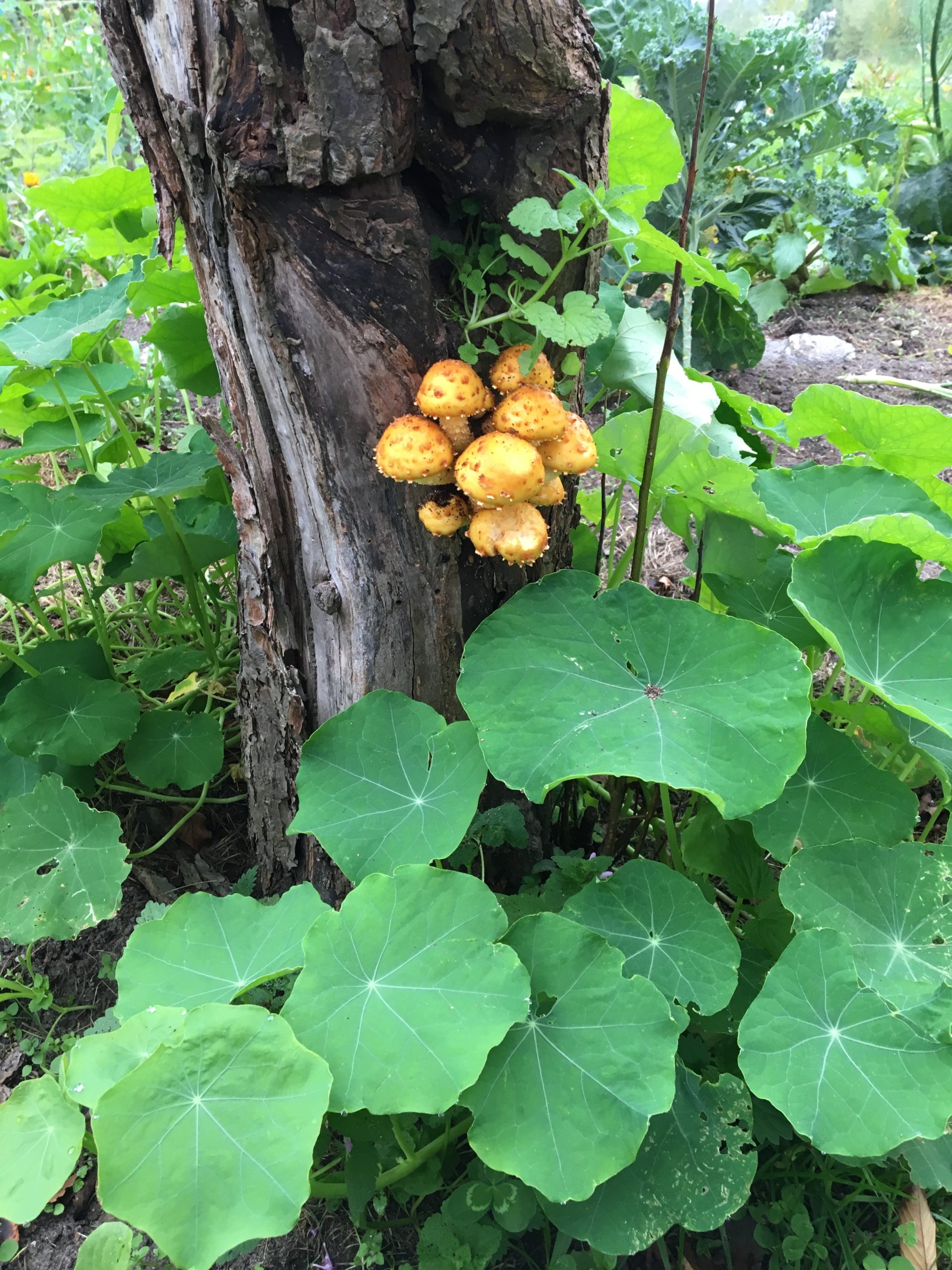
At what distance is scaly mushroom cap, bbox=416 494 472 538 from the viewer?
4.44 ft

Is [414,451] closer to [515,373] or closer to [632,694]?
[515,373]

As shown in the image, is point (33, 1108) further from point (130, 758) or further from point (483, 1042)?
point (130, 758)

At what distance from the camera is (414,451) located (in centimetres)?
125

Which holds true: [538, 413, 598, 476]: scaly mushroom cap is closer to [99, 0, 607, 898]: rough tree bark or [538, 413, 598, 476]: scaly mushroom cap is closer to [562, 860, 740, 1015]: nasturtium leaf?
[99, 0, 607, 898]: rough tree bark

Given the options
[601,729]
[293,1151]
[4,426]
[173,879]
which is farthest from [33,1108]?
[4,426]

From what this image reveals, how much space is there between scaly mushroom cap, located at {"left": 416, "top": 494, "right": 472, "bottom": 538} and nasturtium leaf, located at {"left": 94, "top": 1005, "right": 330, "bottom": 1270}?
0.80 meters

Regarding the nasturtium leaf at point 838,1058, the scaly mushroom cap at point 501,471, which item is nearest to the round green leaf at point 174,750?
the scaly mushroom cap at point 501,471

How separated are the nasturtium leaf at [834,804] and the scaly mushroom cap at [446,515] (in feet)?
2.54

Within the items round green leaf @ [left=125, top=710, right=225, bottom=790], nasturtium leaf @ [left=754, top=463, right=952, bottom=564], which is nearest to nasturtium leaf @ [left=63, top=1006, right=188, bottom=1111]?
round green leaf @ [left=125, top=710, right=225, bottom=790]

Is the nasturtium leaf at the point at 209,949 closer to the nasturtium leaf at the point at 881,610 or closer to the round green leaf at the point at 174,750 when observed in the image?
the round green leaf at the point at 174,750

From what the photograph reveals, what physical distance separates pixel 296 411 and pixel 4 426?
5.53ft

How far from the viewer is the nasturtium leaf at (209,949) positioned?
1317mm

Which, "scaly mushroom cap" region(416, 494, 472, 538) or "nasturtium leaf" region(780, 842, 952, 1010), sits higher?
"scaly mushroom cap" region(416, 494, 472, 538)

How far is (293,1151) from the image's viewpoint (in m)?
1.04
